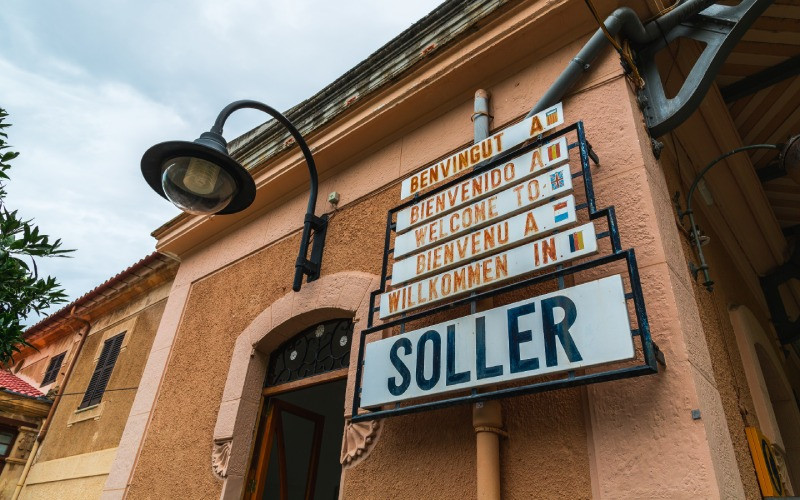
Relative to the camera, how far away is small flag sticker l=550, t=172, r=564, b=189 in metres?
2.68

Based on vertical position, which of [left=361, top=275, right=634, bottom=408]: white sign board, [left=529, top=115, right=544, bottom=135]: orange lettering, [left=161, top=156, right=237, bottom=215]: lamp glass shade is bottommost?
[left=361, top=275, right=634, bottom=408]: white sign board

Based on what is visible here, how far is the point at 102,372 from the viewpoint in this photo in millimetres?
7277

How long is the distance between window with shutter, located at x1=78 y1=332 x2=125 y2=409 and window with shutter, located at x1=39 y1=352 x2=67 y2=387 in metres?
2.24

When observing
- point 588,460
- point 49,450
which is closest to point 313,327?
point 588,460

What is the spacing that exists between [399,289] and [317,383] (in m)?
1.22

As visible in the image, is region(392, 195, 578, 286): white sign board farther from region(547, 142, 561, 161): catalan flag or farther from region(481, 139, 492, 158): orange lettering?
region(481, 139, 492, 158): orange lettering

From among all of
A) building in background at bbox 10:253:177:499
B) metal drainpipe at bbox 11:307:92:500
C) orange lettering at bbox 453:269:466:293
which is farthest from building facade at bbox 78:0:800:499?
metal drainpipe at bbox 11:307:92:500

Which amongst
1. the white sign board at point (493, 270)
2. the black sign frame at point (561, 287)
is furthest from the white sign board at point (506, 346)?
the white sign board at point (493, 270)

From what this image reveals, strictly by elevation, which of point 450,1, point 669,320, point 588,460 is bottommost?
point 588,460

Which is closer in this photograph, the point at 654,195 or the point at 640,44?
the point at 654,195

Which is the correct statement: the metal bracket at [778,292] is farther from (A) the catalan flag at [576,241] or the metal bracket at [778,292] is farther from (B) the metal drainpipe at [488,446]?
(B) the metal drainpipe at [488,446]

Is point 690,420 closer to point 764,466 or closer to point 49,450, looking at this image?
point 764,466

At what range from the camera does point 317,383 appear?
12.8 ft

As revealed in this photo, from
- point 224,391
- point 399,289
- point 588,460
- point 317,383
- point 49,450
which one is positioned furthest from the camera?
point 49,450
